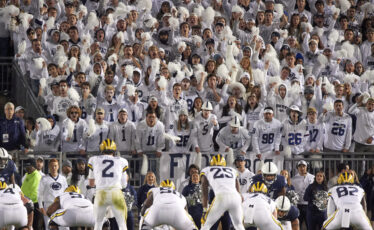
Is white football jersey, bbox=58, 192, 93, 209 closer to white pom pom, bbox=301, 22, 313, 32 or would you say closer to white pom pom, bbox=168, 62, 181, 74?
white pom pom, bbox=168, 62, 181, 74

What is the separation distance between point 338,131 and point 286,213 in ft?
9.68

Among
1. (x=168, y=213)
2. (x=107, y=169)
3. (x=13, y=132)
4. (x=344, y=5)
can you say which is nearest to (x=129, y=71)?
(x=13, y=132)

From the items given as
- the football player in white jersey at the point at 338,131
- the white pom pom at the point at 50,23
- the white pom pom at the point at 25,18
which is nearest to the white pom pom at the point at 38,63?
the white pom pom at the point at 25,18

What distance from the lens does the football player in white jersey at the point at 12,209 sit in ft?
59.2

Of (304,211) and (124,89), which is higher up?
(124,89)

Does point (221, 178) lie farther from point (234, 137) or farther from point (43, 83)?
point (43, 83)

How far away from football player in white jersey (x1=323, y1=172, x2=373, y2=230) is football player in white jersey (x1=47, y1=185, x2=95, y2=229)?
381cm

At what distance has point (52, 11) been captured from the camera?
23.9 m

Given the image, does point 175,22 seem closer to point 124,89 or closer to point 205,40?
point 205,40

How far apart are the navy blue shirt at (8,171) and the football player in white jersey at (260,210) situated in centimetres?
390

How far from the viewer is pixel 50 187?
19516 mm

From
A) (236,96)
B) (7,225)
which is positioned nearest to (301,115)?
(236,96)

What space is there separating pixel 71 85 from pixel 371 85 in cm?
604

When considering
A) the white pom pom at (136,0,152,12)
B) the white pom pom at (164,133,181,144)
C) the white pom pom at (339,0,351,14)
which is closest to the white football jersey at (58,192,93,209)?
the white pom pom at (164,133,181,144)
